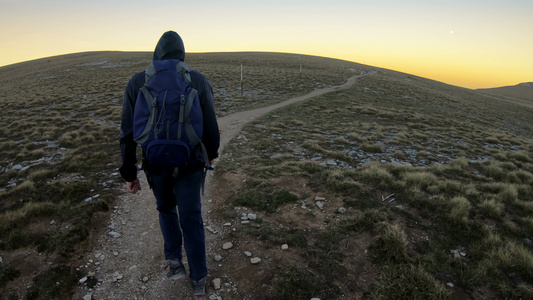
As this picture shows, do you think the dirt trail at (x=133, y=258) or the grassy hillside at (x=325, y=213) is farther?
the grassy hillside at (x=325, y=213)

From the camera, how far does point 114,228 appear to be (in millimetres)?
5504

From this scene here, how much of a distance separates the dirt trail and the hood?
3.25 meters

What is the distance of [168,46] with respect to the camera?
3154 mm

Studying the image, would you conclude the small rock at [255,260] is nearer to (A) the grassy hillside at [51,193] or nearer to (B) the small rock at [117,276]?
(B) the small rock at [117,276]

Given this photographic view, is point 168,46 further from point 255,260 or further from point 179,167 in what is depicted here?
point 255,260

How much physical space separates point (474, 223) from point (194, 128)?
597 cm

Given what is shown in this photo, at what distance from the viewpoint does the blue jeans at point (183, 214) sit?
330cm

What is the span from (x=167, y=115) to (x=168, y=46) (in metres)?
0.90

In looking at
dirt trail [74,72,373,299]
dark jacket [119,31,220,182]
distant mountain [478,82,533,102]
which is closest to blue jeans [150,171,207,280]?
dark jacket [119,31,220,182]

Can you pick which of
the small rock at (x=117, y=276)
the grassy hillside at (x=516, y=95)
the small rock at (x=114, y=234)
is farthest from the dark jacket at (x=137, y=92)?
the grassy hillside at (x=516, y=95)

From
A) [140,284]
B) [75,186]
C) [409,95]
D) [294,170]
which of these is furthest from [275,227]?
[409,95]

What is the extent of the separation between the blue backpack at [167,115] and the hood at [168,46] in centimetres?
18

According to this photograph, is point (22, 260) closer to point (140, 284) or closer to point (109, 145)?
point (140, 284)

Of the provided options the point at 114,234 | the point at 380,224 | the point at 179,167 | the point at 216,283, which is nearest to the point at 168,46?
the point at 179,167
